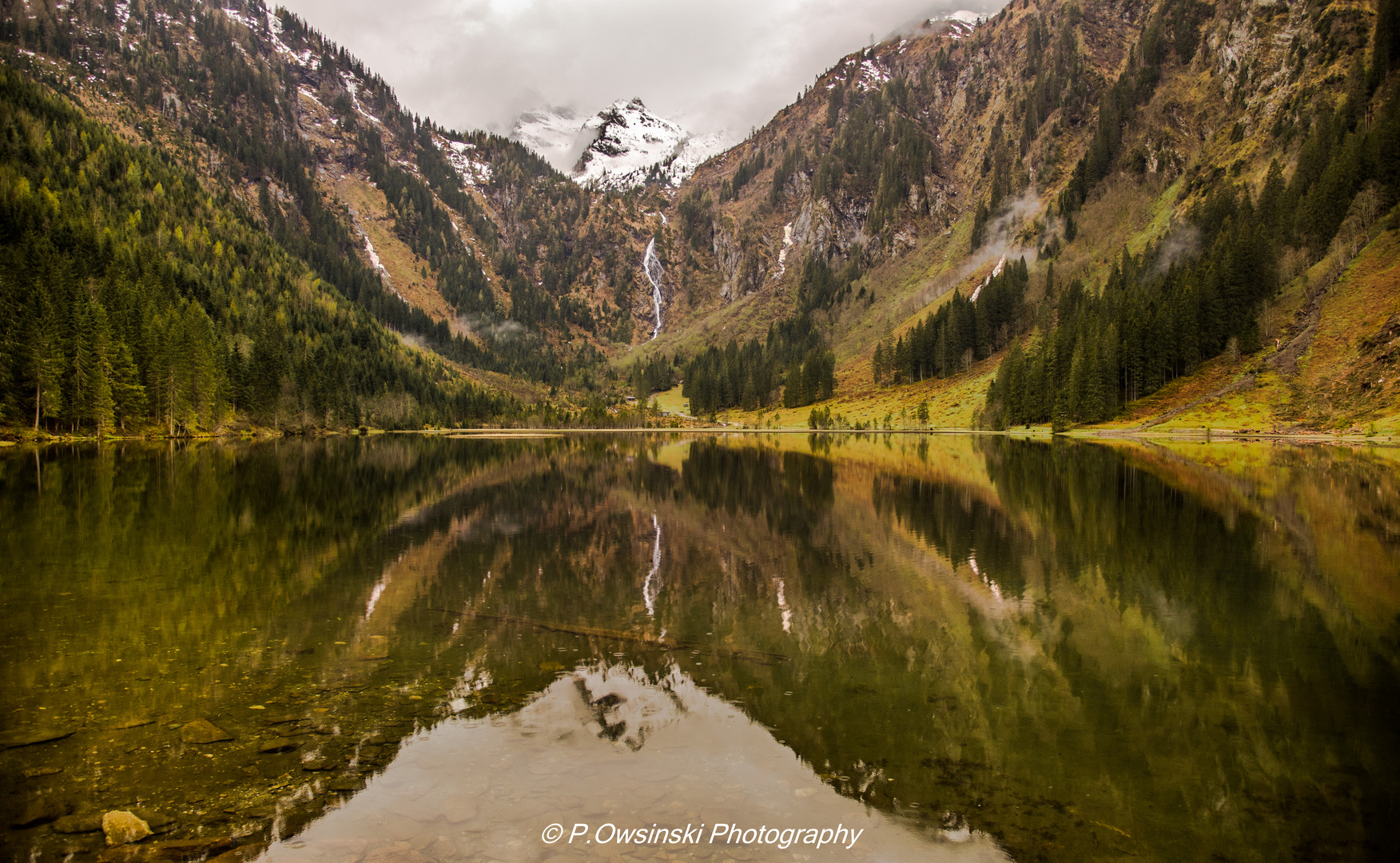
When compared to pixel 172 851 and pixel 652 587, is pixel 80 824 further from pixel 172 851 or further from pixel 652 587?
pixel 652 587

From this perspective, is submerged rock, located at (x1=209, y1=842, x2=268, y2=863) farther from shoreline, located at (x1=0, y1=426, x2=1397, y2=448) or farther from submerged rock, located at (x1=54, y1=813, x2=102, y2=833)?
shoreline, located at (x1=0, y1=426, x2=1397, y2=448)

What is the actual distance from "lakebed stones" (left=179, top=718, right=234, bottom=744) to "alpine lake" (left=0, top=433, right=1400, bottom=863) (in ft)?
0.12

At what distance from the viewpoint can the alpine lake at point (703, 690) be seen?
6.68 metres

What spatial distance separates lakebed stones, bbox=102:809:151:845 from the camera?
19.9ft

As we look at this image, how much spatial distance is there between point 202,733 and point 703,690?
6752mm

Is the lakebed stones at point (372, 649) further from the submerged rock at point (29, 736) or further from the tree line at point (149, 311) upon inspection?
the tree line at point (149, 311)

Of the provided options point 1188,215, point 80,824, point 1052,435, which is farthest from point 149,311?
point 1188,215

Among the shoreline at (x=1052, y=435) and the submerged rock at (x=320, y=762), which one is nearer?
the submerged rock at (x=320, y=762)

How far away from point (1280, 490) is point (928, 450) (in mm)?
40778

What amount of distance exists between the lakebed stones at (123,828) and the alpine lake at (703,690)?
0.33ft

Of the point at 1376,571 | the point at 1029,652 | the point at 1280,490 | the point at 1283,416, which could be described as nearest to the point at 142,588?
the point at 1029,652

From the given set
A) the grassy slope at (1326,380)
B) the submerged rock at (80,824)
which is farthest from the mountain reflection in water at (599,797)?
the grassy slope at (1326,380)

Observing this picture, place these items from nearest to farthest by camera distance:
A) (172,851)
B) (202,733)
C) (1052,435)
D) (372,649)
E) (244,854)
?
(172,851) → (244,854) → (202,733) → (372,649) → (1052,435)

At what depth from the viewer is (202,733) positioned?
8352 mm
